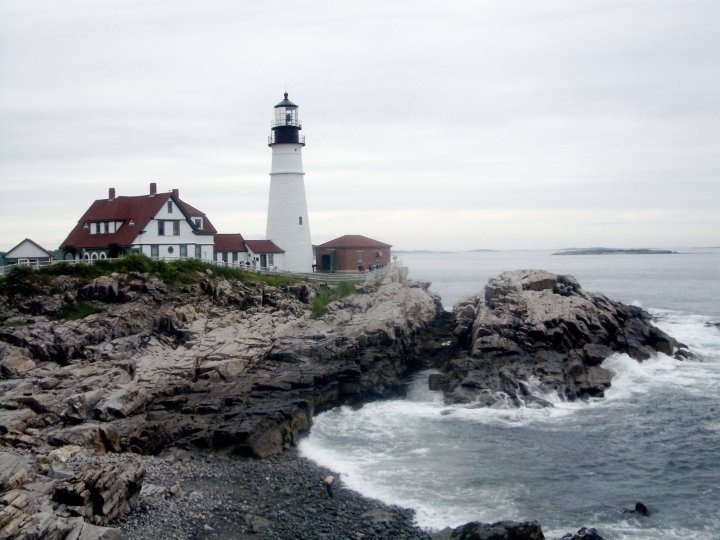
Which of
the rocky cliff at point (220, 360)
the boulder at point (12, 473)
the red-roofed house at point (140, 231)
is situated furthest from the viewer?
the red-roofed house at point (140, 231)

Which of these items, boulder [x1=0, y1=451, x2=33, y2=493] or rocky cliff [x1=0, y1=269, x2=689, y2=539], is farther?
rocky cliff [x1=0, y1=269, x2=689, y2=539]

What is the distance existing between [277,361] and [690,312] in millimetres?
41307

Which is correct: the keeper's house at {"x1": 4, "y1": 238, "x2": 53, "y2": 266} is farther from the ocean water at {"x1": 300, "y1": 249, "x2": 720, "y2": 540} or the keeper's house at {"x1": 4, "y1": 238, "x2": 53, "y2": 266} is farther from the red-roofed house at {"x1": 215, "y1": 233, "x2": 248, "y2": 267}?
the ocean water at {"x1": 300, "y1": 249, "x2": 720, "y2": 540}

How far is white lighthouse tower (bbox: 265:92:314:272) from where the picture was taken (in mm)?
47000

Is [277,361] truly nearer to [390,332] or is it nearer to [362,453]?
[390,332]

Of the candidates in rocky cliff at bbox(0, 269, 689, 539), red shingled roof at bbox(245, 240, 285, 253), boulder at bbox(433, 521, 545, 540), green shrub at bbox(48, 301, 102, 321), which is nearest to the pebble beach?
rocky cliff at bbox(0, 269, 689, 539)

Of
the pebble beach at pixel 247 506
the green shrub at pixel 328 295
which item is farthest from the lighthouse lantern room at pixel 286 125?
the pebble beach at pixel 247 506

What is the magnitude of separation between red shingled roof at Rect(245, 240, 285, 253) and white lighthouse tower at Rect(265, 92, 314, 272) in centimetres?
53

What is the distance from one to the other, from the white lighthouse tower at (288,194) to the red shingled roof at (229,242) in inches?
87.0

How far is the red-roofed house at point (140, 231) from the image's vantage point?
135 feet

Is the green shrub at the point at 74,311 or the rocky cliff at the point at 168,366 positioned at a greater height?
the green shrub at the point at 74,311

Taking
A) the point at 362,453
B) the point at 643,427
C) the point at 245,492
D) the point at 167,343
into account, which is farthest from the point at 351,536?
the point at 167,343

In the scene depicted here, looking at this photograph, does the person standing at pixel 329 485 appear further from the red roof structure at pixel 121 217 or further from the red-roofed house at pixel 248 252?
the red-roofed house at pixel 248 252

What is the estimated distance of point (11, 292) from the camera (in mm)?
31047
